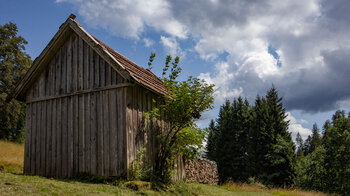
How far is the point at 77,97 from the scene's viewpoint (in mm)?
10531

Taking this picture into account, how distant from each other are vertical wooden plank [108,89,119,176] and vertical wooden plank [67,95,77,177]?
1756 mm

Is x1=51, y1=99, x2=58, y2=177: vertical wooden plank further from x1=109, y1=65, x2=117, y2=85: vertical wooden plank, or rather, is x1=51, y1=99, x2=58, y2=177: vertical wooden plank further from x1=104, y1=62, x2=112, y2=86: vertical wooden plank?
x1=109, y1=65, x2=117, y2=85: vertical wooden plank

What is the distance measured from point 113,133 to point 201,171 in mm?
8430

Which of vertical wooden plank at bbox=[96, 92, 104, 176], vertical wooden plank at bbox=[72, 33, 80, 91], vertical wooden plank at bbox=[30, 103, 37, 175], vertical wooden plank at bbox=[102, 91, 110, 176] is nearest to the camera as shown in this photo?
vertical wooden plank at bbox=[102, 91, 110, 176]

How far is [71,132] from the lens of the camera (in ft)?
34.0

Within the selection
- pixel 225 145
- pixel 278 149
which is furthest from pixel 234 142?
pixel 278 149

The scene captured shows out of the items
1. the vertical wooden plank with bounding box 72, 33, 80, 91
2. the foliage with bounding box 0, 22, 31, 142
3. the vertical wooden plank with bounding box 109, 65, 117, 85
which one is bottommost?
the vertical wooden plank with bounding box 109, 65, 117, 85

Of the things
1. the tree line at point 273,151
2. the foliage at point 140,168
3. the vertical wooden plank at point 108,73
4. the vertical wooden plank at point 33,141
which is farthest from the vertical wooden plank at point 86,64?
the tree line at point 273,151

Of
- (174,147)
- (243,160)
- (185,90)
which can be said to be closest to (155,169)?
(174,147)

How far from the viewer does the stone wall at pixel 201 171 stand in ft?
46.8

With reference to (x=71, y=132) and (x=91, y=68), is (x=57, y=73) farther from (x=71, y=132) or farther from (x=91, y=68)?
(x=71, y=132)

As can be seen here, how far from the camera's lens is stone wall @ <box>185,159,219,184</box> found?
14270 millimetres

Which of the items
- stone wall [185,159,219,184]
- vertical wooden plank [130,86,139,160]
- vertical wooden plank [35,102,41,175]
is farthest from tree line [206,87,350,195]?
vertical wooden plank [35,102,41,175]

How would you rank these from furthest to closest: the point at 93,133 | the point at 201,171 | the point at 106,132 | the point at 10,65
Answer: the point at 10,65 → the point at 201,171 → the point at 93,133 → the point at 106,132
